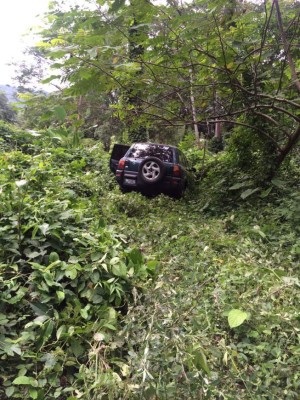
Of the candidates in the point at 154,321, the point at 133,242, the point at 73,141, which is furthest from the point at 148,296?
the point at 133,242

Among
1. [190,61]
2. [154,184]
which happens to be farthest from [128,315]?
[154,184]

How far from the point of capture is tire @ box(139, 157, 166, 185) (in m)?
6.99

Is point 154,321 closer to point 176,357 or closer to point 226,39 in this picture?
point 176,357

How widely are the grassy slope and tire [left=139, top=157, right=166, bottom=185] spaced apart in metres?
3.48

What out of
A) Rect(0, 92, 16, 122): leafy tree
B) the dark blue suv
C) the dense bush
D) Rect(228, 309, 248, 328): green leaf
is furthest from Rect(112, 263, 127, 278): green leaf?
Rect(0, 92, 16, 122): leafy tree

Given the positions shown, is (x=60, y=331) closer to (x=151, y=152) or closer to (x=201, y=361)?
(x=201, y=361)

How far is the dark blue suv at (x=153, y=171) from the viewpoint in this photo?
7070 millimetres

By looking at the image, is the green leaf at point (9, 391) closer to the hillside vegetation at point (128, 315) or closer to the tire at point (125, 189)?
the hillside vegetation at point (128, 315)

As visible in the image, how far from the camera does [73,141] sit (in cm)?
319

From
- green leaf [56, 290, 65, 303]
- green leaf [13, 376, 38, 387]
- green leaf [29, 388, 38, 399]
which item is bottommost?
green leaf [29, 388, 38, 399]

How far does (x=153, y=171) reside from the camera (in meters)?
7.10

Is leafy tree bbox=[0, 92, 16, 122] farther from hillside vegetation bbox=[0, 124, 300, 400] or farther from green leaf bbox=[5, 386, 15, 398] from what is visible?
green leaf bbox=[5, 386, 15, 398]

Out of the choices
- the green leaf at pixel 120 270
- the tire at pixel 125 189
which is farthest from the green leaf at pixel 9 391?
the tire at pixel 125 189

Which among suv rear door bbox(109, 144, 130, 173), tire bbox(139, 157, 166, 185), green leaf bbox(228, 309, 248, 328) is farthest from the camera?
suv rear door bbox(109, 144, 130, 173)
